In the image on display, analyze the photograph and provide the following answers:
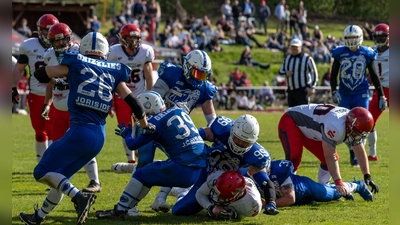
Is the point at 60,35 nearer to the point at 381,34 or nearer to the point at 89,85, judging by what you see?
the point at 89,85

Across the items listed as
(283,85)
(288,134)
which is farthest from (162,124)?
(283,85)

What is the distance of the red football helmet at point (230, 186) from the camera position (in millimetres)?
5887

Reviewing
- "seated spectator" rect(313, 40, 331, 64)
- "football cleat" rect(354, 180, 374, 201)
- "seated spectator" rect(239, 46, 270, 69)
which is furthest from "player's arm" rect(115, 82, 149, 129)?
"seated spectator" rect(313, 40, 331, 64)

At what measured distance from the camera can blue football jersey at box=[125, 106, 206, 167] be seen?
6012 millimetres

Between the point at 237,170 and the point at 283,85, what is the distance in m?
19.8

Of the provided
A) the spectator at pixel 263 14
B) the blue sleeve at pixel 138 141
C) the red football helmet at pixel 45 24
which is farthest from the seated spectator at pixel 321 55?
the blue sleeve at pixel 138 141

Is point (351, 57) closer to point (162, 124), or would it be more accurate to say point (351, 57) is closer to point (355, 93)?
point (355, 93)

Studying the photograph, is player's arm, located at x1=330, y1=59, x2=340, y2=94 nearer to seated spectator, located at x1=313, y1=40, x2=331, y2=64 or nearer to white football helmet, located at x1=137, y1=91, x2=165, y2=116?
white football helmet, located at x1=137, y1=91, x2=165, y2=116

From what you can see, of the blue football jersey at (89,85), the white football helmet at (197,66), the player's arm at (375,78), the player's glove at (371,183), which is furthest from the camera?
the player's arm at (375,78)

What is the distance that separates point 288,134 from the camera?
25.6 ft

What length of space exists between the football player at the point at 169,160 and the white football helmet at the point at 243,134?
306 millimetres

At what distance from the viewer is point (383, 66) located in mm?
11508

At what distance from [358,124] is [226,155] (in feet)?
4.32

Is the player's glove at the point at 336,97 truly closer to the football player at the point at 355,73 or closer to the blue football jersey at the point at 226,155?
the football player at the point at 355,73
